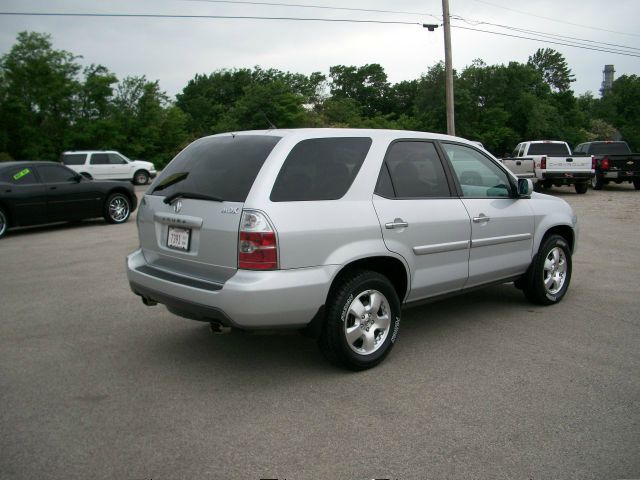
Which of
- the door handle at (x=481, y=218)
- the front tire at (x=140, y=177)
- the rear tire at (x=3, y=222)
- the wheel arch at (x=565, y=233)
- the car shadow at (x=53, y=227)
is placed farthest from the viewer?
the front tire at (x=140, y=177)

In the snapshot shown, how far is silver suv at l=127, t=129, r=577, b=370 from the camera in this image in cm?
Result: 372

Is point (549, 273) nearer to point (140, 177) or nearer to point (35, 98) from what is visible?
point (140, 177)

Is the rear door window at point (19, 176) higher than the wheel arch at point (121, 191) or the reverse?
higher

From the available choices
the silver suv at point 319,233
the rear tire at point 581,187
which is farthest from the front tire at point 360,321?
the rear tire at point 581,187

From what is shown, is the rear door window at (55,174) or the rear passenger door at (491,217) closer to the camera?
the rear passenger door at (491,217)

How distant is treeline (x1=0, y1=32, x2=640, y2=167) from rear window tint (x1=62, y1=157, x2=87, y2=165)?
41.9ft

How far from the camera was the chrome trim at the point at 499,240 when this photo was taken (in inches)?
197

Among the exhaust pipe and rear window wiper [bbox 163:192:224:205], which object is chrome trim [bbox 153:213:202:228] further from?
the exhaust pipe

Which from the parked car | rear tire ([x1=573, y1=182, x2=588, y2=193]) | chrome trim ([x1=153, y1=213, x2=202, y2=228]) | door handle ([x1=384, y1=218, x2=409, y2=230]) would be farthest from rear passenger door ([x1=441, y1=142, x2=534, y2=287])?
the parked car

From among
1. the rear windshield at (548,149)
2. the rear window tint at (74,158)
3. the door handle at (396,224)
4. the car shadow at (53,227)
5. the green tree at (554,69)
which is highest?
the green tree at (554,69)

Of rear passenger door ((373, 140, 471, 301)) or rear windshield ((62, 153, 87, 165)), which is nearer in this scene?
rear passenger door ((373, 140, 471, 301))

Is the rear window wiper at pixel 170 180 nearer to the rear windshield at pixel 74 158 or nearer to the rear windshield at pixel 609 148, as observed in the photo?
the rear windshield at pixel 609 148

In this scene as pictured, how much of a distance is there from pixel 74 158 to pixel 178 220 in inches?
1030

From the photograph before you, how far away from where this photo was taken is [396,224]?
4.30 m
